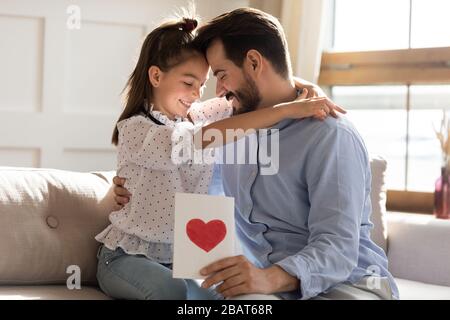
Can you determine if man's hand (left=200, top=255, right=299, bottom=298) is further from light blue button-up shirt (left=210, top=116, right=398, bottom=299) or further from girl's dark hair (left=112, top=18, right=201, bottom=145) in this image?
girl's dark hair (left=112, top=18, right=201, bottom=145)

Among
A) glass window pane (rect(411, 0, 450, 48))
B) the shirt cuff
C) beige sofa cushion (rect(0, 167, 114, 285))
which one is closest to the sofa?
beige sofa cushion (rect(0, 167, 114, 285))

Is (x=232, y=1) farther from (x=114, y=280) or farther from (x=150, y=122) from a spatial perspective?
(x=114, y=280)

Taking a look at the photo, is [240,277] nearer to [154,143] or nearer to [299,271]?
[299,271]

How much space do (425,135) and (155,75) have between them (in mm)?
1502

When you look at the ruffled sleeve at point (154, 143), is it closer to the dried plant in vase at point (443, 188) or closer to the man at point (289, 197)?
the man at point (289, 197)

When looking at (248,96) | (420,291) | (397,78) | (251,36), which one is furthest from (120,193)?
(397,78)

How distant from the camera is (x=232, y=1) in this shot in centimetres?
351

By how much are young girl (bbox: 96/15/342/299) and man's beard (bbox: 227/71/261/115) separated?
0.37 feet

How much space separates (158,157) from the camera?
6.06ft

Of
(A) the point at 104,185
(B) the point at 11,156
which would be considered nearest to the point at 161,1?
(B) the point at 11,156

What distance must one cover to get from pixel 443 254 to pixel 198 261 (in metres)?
1.00

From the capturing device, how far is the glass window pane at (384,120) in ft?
10.6

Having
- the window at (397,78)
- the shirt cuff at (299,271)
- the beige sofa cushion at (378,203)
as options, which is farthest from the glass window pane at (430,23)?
the shirt cuff at (299,271)

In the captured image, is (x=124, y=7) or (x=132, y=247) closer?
(x=132, y=247)
